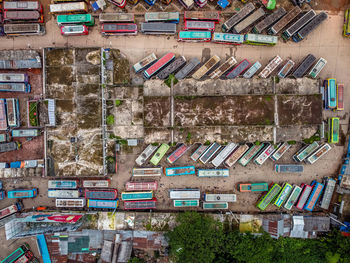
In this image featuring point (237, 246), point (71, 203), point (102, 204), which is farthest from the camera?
point (102, 204)

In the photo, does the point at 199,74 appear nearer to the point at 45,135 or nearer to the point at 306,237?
the point at 45,135

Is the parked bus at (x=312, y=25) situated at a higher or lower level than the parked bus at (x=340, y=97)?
higher

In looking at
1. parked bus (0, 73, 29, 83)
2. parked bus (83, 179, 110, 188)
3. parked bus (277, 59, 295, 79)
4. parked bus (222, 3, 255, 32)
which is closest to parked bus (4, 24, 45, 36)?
parked bus (0, 73, 29, 83)

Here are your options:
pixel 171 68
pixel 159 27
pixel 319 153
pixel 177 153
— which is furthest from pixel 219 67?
pixel 319 153

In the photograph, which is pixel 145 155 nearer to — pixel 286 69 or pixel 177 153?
pixel 177 153

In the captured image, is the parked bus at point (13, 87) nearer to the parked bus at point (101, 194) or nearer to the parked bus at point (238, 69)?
the parked bus at point (101, 194)

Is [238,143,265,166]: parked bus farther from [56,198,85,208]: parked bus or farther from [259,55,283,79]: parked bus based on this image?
[56,198,85,208]: parked bus

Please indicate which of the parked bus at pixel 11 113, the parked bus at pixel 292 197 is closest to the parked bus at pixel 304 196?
the parked bus at pixel 292 197
